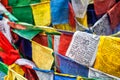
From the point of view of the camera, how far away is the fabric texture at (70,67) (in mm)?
3537

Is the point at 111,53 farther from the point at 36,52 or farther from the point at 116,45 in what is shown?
the point at 36,52

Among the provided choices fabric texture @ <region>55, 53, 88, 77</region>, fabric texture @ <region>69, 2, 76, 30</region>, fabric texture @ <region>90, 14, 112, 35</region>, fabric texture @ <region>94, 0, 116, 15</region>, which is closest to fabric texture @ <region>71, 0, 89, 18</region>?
fabric texture @ <region>69, 2, 76, 30</region>

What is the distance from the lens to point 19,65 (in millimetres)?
4199

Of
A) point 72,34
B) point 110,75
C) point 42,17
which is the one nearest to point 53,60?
point 72,34

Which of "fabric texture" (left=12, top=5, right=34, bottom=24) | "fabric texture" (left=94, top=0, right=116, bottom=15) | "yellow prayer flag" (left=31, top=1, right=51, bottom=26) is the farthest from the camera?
"fabric texture" (left=12, top=5, right=34, bottom=24)

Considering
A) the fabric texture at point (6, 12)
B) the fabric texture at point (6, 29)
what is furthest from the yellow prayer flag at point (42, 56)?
the fabric texture at point (6, 12)

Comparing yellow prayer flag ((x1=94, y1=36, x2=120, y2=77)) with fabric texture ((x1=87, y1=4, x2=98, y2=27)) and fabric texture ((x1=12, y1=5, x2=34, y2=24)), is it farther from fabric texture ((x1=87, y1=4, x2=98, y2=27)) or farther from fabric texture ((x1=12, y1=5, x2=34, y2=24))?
fabric texture ((x1=12, y1=5, x2=34, y2=24))

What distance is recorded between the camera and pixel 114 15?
4.23 metres

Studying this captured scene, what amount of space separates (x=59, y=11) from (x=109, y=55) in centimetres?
169

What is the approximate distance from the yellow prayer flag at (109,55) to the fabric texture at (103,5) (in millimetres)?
1234

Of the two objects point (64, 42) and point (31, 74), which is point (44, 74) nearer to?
point (31, 74)

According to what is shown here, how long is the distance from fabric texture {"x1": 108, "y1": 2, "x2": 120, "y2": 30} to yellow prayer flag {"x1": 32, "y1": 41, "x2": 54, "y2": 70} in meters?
1.07

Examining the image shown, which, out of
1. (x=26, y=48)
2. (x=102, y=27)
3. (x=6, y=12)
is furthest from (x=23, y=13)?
(x=102, y=27)

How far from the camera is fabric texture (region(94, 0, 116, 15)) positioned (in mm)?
4305
